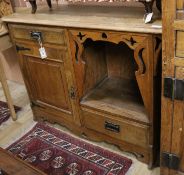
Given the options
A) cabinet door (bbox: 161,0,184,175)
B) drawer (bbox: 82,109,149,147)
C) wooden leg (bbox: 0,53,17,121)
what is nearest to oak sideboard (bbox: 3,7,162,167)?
drawer (bbox: 82,109,149,147)

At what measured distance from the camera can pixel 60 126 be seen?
1.94 metres

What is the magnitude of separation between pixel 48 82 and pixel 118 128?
0.55m

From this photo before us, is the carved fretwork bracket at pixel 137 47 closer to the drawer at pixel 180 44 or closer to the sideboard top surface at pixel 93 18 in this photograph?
the sideboard top surface at pixel 93 18

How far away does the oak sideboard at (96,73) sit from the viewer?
1.20 m

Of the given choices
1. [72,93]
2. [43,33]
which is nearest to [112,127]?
[72,93]

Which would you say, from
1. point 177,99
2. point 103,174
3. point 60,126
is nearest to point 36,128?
point 60,126

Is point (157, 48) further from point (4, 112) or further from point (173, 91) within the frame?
point (4, 112)

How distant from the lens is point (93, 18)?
1.32 meters

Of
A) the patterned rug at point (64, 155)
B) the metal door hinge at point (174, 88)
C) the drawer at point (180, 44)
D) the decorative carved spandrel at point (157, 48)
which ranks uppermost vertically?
the drawer at point (180, 44)

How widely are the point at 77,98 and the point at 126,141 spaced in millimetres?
391

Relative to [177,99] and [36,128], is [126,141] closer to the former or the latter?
[177,99]

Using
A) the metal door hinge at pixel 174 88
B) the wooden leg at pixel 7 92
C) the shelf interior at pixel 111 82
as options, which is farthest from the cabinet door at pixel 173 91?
the wooden leg at pixel 7 92

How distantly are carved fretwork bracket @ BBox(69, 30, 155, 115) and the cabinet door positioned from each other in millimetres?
146

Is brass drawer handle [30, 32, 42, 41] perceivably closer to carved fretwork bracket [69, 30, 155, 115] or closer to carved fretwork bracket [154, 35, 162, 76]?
carved fretwork bracket [69, 30, 155, 115]
